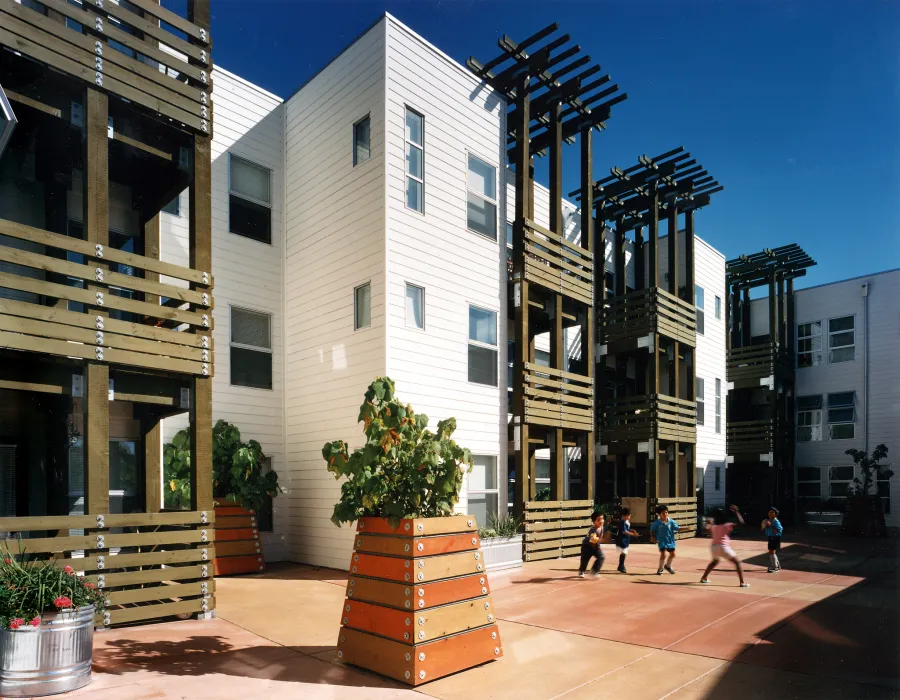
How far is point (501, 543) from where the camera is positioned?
13.7 metres

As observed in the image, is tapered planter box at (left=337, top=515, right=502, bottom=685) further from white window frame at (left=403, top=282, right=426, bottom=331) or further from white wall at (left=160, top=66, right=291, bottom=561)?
white wall at (left=160, top=66, right=291, bottom=561)

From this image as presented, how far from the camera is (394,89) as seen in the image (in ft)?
44.3

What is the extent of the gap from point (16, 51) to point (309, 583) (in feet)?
28.8

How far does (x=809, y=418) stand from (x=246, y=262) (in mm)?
26452

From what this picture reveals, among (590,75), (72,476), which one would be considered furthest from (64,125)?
(590,75)

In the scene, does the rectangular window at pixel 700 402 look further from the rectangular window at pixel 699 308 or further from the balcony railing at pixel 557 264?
the balcony railing at pixel 557 264

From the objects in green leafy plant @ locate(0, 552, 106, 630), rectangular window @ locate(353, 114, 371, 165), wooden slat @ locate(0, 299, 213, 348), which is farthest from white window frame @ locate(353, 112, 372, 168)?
green leafy plant @ locate(0, 552, 106, 630)

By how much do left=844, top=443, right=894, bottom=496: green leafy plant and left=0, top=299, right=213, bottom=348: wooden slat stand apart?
84.9 ft

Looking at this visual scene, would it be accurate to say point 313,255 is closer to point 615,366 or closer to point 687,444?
point 615,366

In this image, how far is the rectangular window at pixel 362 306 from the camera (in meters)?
13.3

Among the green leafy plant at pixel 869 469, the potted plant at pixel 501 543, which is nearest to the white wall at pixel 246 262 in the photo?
the potted plant at pixel 501 543

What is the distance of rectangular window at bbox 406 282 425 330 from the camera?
44.4 ft

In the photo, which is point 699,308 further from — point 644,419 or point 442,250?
point 442,250

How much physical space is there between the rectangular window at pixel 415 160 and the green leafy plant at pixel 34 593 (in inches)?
370
